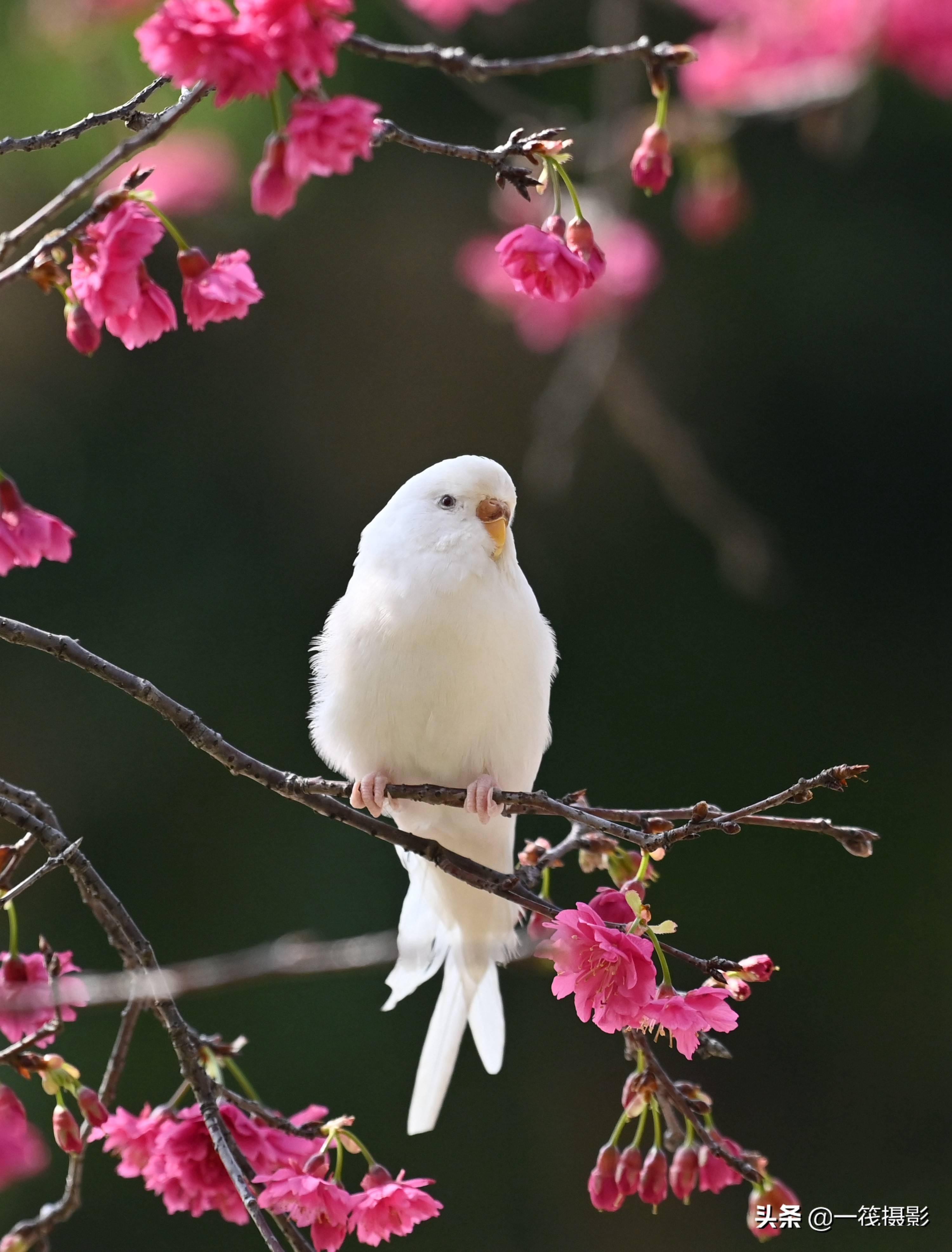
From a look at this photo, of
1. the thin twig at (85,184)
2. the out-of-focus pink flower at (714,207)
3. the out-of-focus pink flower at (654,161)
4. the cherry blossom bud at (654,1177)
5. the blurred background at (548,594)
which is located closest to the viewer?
the thin twig at (85,184)

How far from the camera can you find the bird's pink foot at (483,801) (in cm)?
123

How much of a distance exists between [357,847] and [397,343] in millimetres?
1527

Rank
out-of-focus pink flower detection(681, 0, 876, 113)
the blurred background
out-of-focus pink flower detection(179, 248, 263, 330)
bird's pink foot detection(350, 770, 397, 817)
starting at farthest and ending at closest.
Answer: the blurred background, out-of-focus pink flower detection(681, 0, 876, 113), bird's pink foot detection(350, 770, 397, 817), out-of-focus pink flower detection(179, 248, 263, 330)

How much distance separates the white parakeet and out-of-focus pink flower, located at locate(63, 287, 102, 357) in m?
0.60

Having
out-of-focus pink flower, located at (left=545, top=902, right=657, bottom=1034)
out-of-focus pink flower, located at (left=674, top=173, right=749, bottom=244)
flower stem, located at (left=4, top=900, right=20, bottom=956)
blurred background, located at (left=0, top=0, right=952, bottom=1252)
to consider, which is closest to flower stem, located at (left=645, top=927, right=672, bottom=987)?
out-of-focus pink flower, located at (left=545, top=902, right=657, bottom=1034)

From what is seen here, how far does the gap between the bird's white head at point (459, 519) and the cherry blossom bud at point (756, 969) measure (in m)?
Answer: 0.63

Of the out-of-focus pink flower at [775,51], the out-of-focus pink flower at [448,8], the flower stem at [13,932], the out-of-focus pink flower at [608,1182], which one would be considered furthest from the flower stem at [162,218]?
the out-of-focus pink flower at [775,51]

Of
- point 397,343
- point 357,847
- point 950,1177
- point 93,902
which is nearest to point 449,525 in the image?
point 93,902

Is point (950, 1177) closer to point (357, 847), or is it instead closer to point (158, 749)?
point (357, 847)

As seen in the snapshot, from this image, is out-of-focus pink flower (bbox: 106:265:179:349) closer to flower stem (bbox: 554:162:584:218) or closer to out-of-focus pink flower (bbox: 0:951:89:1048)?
out-of-focus pink flower (bbox: 0:951:89:1048)

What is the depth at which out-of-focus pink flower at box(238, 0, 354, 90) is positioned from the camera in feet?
2.74

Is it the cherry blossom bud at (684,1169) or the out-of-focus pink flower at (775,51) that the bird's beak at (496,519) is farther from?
the out-of-focus pink flower at (775,51)

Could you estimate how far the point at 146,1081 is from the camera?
325cm

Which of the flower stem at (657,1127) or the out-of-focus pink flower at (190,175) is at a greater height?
the out-of-focus pink flower at (190,175)
